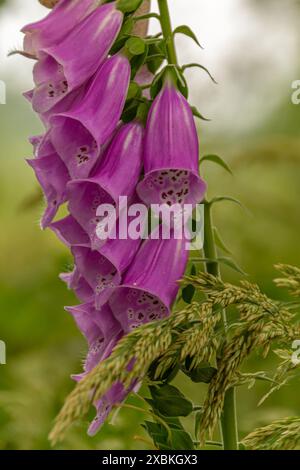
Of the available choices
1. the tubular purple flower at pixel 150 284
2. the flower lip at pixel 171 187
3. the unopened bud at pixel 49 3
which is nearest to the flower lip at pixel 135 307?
the tubular purple flower at pixel 150 284

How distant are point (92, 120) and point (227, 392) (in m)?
0.34

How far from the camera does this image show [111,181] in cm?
98

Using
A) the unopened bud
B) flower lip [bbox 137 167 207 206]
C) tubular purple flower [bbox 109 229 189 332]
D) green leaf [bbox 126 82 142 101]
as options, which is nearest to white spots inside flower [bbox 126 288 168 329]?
tubular purple flower [bbox 109 229 189 332]

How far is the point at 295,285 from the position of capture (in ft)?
3.04

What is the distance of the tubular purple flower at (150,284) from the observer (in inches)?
38.7

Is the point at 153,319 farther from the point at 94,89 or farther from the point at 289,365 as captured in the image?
the point at 94,89

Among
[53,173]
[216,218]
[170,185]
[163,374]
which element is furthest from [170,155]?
[216,218]

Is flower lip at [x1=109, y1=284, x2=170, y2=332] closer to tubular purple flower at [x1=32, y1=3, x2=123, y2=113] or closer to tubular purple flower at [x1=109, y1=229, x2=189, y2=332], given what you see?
tubular purple flower at [x1=109, y1=229, x2=189, y2=332]

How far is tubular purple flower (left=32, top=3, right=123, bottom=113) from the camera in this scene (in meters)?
0.99

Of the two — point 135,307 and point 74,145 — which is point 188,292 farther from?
point 74,145

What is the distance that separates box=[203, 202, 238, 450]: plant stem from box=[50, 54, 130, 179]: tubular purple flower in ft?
0.46

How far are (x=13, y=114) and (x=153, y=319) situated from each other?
2.58 m

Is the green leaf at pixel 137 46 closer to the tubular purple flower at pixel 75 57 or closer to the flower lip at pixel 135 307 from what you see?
the tubular purple flower at pixel 75 57

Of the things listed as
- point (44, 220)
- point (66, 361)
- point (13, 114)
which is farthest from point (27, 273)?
point (44, 220)
